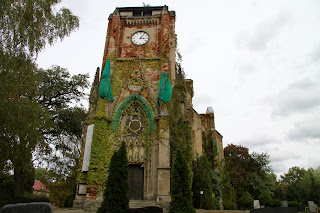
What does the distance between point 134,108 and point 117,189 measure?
29.7ft

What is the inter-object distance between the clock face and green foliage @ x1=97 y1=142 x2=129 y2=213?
13.0 metres

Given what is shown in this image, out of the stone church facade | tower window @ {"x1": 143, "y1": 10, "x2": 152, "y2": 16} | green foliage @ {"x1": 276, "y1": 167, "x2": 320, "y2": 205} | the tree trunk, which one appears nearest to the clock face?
the stone church facade

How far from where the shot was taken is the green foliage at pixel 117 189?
1010 centimetres

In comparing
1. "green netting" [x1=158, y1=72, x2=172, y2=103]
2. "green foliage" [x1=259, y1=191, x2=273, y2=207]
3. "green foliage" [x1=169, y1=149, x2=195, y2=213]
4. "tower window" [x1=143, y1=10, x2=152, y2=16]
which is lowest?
"green foliage" [x1=259, y1=191, x2=273, y2=207]

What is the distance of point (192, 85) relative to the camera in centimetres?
2738

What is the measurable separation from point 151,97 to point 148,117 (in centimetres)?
165

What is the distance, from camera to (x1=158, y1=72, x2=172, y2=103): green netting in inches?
690

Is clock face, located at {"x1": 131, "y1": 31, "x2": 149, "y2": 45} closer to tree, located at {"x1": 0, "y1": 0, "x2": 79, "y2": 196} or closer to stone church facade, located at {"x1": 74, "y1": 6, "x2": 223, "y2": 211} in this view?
stone church facade, located at {"x1": 74, "y1": 6, "x2": 223, "y2": 211}

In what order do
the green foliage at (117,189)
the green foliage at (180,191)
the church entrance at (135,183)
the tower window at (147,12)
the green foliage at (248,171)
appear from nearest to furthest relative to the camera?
1. the green foliage at (117,189)
2. the green foliage at (180,191)
3. the church entrance at (135,183)
4. the tower window at (147,12)
5. the green foliage at (248,171)

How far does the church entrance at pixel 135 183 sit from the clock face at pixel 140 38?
1136 cm

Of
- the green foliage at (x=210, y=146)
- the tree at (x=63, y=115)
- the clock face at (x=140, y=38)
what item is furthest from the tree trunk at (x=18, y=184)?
the green foliage at (x=210, y=146)

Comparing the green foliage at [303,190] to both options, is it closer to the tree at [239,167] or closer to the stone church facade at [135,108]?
the tree at [239,167]

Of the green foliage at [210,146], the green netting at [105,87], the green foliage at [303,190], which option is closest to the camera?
the green netting at [105,87]

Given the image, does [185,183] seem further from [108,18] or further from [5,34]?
[108,18]
